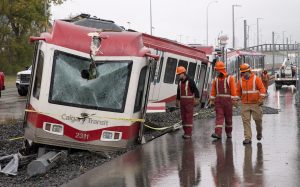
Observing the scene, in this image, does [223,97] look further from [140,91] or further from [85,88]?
[85,88]

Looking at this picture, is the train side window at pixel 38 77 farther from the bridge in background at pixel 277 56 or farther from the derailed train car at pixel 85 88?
the bridge in background at pixel 277 56

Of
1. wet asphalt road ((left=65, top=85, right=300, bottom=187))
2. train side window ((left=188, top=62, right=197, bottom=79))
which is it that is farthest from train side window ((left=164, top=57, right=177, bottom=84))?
wet asphalt road ((left=65, top=85, right=300, bottom=187))

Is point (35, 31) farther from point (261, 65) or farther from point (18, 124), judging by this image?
point (18, 124)

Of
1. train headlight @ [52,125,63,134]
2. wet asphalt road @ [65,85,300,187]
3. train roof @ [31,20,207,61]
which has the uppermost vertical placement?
train roof @ [31,20,207,61]

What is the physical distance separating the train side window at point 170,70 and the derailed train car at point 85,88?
29.1 feet

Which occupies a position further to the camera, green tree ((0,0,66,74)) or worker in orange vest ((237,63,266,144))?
green tree ((0,0,66,74))

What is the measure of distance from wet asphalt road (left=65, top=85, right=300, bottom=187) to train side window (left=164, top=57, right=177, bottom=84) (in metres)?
6.16

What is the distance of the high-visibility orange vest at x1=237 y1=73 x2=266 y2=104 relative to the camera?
505 inches

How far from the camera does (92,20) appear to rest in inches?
613

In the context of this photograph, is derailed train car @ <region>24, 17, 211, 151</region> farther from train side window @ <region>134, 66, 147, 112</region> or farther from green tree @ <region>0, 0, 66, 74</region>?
green tree @ <region>0, 0, 66, 74</region>

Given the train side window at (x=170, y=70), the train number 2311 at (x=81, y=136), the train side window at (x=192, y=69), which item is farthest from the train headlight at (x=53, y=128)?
the train side window at (x=192, y=69)

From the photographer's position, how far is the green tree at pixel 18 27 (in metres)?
59.3

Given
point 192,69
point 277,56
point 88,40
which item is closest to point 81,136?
point 88,40

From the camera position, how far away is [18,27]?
63594 mm
